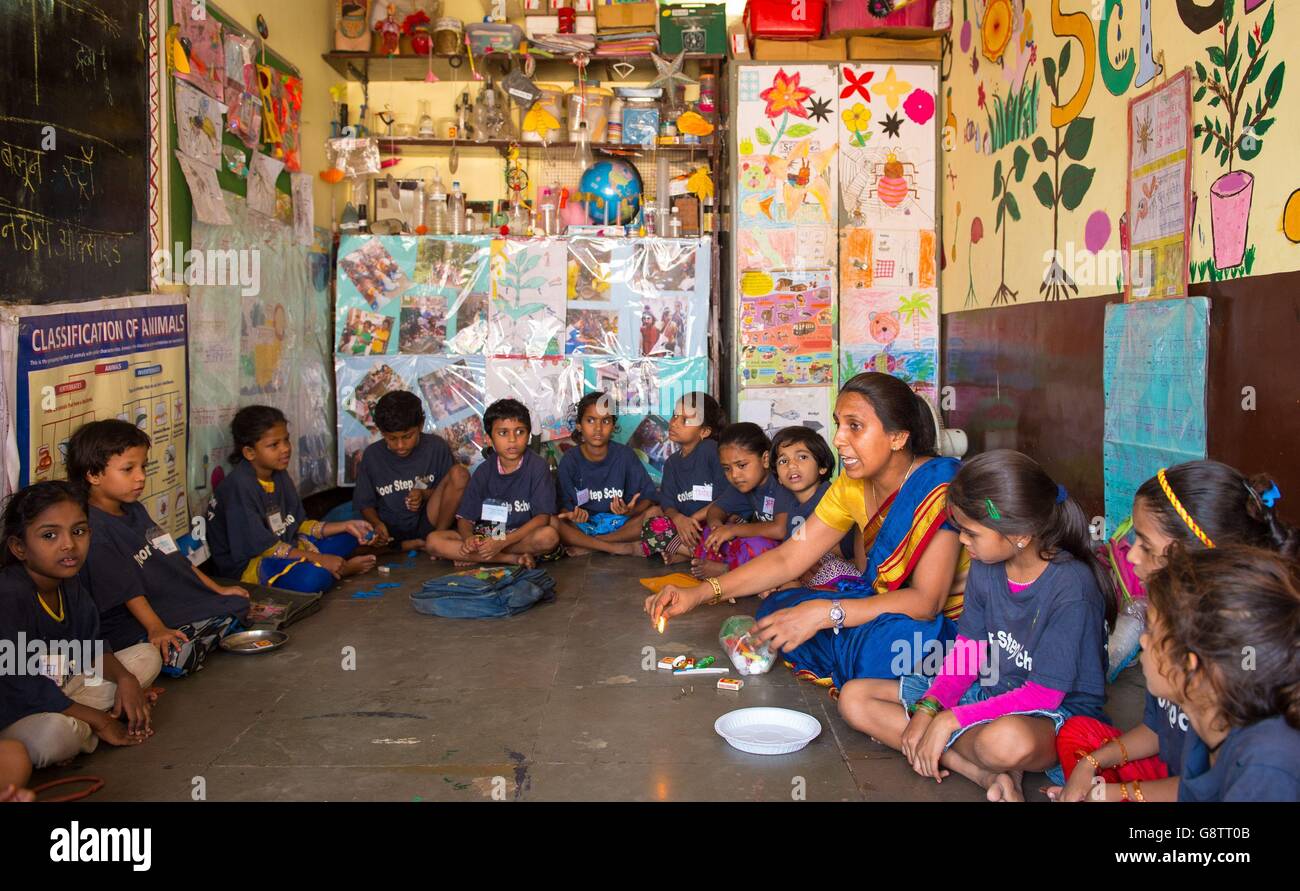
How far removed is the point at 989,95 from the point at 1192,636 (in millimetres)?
4288

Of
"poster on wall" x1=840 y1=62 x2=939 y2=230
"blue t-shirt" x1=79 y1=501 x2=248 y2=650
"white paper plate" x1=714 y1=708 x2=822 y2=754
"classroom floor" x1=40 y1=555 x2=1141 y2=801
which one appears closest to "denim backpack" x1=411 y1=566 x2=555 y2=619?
"classroom floor" x1=40 y1=555 x2=1141 y2=801

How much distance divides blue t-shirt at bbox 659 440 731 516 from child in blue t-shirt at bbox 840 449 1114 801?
2.63 m

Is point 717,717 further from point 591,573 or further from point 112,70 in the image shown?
A: point 112,70

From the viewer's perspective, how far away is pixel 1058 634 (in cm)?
226

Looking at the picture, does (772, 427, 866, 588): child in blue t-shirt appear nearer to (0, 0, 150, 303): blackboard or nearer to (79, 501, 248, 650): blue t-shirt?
(79, 501, 248, 650): blue t-shirt

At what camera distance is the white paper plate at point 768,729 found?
260 centimetres

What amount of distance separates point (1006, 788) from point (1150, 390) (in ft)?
5.99

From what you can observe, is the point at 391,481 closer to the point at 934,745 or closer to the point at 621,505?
the point at 621,505

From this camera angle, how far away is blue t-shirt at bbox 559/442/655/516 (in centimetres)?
530

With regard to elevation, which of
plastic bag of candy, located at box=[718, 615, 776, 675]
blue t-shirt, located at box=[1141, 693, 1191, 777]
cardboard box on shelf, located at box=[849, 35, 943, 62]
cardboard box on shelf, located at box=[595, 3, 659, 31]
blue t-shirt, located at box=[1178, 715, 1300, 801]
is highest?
cardboard box on shelf, located at box=[595, 3, 659, 31]

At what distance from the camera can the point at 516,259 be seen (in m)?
6.15

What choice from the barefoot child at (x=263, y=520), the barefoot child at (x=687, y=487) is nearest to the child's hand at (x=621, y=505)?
the barefoot child at (x=687, y=487)

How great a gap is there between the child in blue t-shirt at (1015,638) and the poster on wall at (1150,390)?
118cm
